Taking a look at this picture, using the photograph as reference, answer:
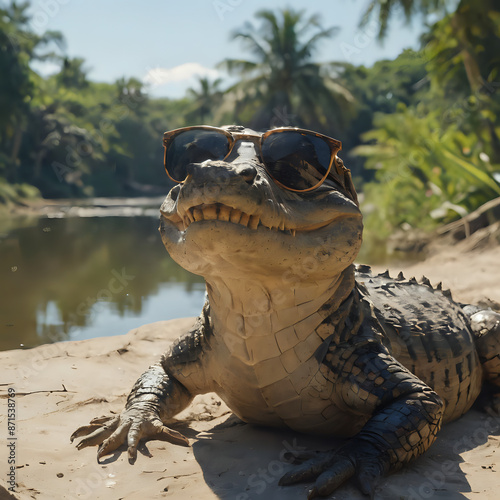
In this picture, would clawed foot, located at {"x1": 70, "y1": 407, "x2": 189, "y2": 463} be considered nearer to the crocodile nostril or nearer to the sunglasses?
the sunglasses

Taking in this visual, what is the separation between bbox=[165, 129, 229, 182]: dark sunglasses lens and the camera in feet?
8.05

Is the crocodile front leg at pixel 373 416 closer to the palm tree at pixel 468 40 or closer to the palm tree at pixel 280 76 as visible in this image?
the palm tree at pixel 468 40

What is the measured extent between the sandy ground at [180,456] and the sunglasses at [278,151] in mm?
1231

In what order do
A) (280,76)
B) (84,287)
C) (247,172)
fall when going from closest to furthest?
(247,172) < (84,287) < (280,76)

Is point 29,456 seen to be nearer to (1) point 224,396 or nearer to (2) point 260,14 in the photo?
(1) point 224,396

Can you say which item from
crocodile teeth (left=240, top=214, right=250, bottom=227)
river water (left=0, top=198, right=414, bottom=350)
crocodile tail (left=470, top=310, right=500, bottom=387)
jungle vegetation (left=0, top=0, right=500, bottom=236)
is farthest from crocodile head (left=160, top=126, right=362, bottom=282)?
jungle vegetation (left=0, top=0, right=500, bottom=236)

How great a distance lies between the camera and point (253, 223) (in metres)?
2.12

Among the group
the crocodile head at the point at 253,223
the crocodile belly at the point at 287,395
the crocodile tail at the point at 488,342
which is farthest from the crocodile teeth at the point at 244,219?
the crocodile tail at the point at 488,342

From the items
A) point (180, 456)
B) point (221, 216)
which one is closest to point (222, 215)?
point (221, 216)

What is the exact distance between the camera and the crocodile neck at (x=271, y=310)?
239 cm

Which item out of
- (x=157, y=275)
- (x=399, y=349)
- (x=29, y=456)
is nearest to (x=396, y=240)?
(x=157, y=275)

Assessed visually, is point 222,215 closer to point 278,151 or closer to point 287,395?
point 278,151

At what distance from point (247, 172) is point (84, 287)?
21.0ft

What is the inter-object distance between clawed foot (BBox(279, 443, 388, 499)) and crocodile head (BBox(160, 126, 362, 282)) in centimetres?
74
